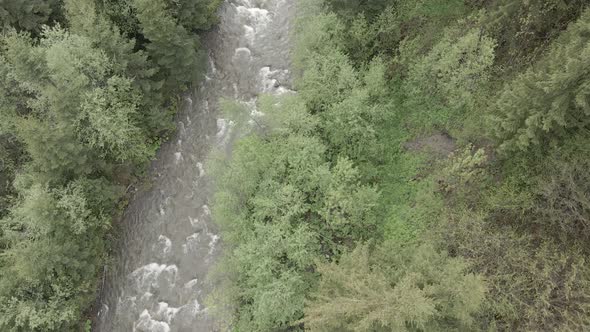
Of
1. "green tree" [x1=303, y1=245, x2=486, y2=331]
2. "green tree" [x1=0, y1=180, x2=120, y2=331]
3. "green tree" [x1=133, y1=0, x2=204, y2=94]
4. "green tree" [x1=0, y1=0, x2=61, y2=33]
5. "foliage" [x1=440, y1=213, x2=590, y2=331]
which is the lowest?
"foliage" [x1=440, y1=213, x2=590, y2=331]

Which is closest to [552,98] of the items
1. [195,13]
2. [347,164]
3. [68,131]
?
[347,164]

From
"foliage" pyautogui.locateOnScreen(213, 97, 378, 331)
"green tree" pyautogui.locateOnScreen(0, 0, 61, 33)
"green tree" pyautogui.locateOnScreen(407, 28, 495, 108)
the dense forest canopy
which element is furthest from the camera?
"green tree" pyautogui.locateOnScreen(0, 0, 61, 33)

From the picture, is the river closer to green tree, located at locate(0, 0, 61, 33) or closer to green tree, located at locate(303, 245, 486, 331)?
green tree, located at locate(0, 0, 61, 33)

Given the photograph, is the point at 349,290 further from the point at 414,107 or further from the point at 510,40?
the point at 510,40

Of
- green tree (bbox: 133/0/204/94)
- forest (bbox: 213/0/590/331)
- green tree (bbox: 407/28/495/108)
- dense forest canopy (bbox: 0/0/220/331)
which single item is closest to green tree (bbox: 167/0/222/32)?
dense forest canopy (bbox: 0/0/220/331)

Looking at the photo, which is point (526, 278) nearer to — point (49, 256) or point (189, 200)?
point (189, 200)

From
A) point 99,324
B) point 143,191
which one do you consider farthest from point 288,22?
point 99,324

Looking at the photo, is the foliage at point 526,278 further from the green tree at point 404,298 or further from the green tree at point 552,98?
the green tree at point 552,98
